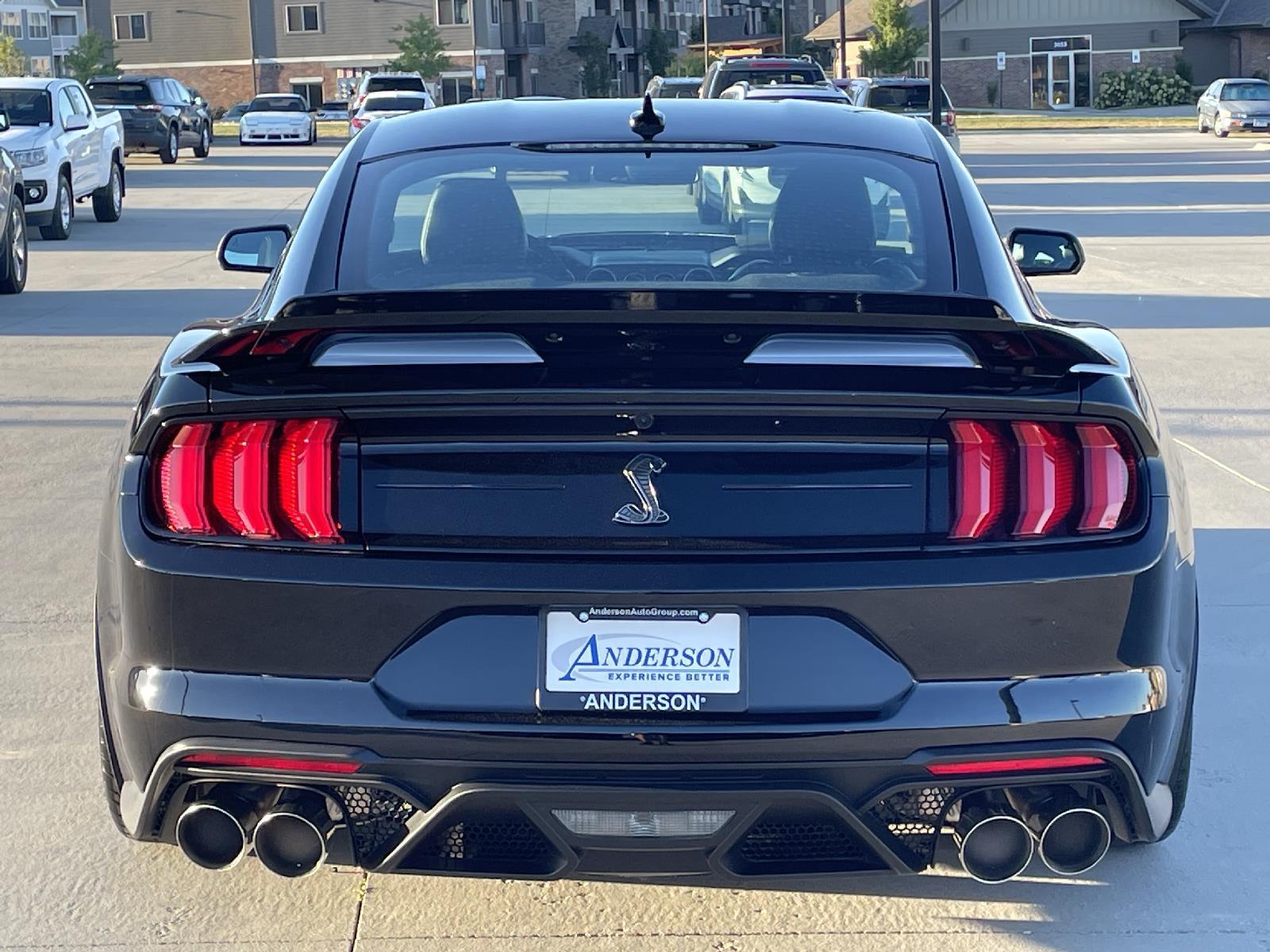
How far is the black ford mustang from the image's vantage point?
2979 mm

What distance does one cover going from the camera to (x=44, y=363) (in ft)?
34.9

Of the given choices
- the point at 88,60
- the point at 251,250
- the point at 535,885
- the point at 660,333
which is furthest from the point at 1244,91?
the point at 660,333

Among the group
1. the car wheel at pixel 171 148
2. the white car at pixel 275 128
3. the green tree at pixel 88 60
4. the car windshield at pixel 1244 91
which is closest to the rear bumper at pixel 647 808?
the car wheel at pixel 171 148

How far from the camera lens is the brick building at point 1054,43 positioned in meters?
73.9

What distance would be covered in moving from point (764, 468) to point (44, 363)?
8.51 metres

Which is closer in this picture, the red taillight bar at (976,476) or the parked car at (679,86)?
the red taillight bar at (976,476)

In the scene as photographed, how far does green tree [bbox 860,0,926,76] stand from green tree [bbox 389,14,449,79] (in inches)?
703

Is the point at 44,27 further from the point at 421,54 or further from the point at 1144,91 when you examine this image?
the point at 1144,91

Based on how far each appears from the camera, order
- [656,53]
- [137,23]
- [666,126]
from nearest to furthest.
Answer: [666,126] < [137,23] < [656,53]

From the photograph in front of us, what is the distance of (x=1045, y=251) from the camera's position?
5172 mm

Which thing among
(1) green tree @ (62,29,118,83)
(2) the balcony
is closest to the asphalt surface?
(1) green tree @ (62,29,118,83)

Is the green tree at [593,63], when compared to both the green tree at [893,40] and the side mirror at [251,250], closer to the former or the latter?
the green tree at [893,40]

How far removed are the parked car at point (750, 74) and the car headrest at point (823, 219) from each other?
85.8 ft

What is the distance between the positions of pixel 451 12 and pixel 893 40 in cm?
2276
